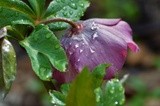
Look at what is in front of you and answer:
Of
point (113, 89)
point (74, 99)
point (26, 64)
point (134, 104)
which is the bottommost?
point (26, 64)

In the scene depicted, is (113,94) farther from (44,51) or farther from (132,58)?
(132,58)

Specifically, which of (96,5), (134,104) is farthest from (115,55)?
(96,5)

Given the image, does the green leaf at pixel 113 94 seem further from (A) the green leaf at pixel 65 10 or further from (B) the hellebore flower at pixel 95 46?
(A) the green leaf at pixel 65 10

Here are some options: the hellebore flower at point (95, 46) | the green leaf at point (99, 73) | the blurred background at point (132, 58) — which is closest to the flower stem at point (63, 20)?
the hellebore flower at point (95, 46)

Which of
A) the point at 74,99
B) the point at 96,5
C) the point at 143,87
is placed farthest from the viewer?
the point at 96,5

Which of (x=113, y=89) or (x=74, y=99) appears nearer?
(x=74, y=99)

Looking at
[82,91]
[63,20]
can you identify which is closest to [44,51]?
[63,20]

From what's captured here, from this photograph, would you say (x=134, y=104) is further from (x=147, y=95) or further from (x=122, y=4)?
(x=122, y=4)

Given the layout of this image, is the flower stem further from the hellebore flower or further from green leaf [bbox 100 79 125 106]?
green leaf [bbox 100 79 125 106]
